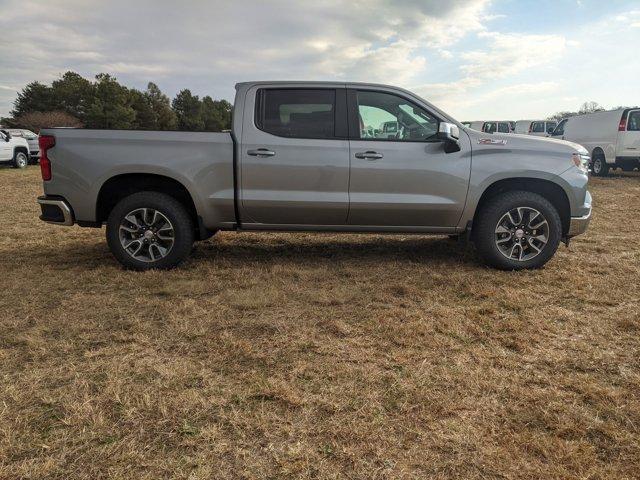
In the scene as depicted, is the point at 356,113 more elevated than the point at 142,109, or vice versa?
the point at 142,109

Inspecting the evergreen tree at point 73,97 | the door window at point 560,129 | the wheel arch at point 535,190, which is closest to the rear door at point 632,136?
the door window at point 560,129

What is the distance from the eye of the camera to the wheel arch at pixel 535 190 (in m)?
4.83

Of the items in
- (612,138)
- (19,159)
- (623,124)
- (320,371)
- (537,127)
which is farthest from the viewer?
(537,127)

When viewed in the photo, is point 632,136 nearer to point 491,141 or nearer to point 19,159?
point 491,141

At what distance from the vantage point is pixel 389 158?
463 cm

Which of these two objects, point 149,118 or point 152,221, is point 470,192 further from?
point 149,118

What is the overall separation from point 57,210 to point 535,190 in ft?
15.9

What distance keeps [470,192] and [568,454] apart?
3014mm

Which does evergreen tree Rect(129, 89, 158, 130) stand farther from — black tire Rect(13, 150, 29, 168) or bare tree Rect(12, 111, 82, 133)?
black tire Rect(13, 150, 29, 168)

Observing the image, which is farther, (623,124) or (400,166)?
(623,124)

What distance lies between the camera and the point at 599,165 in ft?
49.5

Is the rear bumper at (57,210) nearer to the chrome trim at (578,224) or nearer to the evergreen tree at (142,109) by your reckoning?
the chrome trim at (578,224)

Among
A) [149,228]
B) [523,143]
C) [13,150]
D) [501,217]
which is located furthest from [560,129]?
[13,150]

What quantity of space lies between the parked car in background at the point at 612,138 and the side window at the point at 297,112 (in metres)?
13.0
